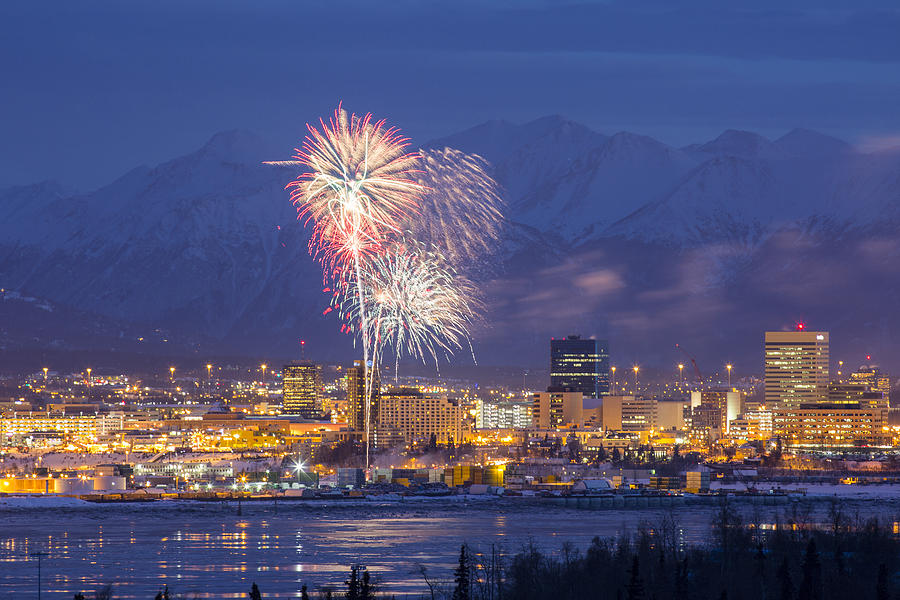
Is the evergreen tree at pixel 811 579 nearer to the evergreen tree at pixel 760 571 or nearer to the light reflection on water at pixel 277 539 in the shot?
the evergreen tree at pixel 760 571

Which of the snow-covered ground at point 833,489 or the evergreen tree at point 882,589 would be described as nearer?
the evergreen tree at point 882,589

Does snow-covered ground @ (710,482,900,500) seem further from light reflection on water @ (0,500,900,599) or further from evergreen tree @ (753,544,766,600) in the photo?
evergreen tree @ (753,544,766,600)

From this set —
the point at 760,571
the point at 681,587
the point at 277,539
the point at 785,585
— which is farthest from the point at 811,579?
the point at 277,539

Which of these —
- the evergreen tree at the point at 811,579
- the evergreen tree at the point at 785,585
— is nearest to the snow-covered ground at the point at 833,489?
the evergreen tree at the point at 811,579

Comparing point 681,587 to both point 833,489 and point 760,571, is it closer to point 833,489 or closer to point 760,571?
point 760,571

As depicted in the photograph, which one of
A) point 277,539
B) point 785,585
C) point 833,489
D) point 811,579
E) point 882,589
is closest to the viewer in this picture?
point 882,589

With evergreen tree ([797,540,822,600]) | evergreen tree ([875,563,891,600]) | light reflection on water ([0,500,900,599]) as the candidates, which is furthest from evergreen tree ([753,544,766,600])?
light reflection on water ([0,500,900,599])

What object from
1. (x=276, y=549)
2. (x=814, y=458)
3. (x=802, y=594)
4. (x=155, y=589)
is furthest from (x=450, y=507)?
(x=814, y=458)

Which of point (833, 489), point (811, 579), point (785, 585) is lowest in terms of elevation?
point (785, 585)

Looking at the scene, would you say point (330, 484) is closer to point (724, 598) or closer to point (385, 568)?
point (385, 568)
